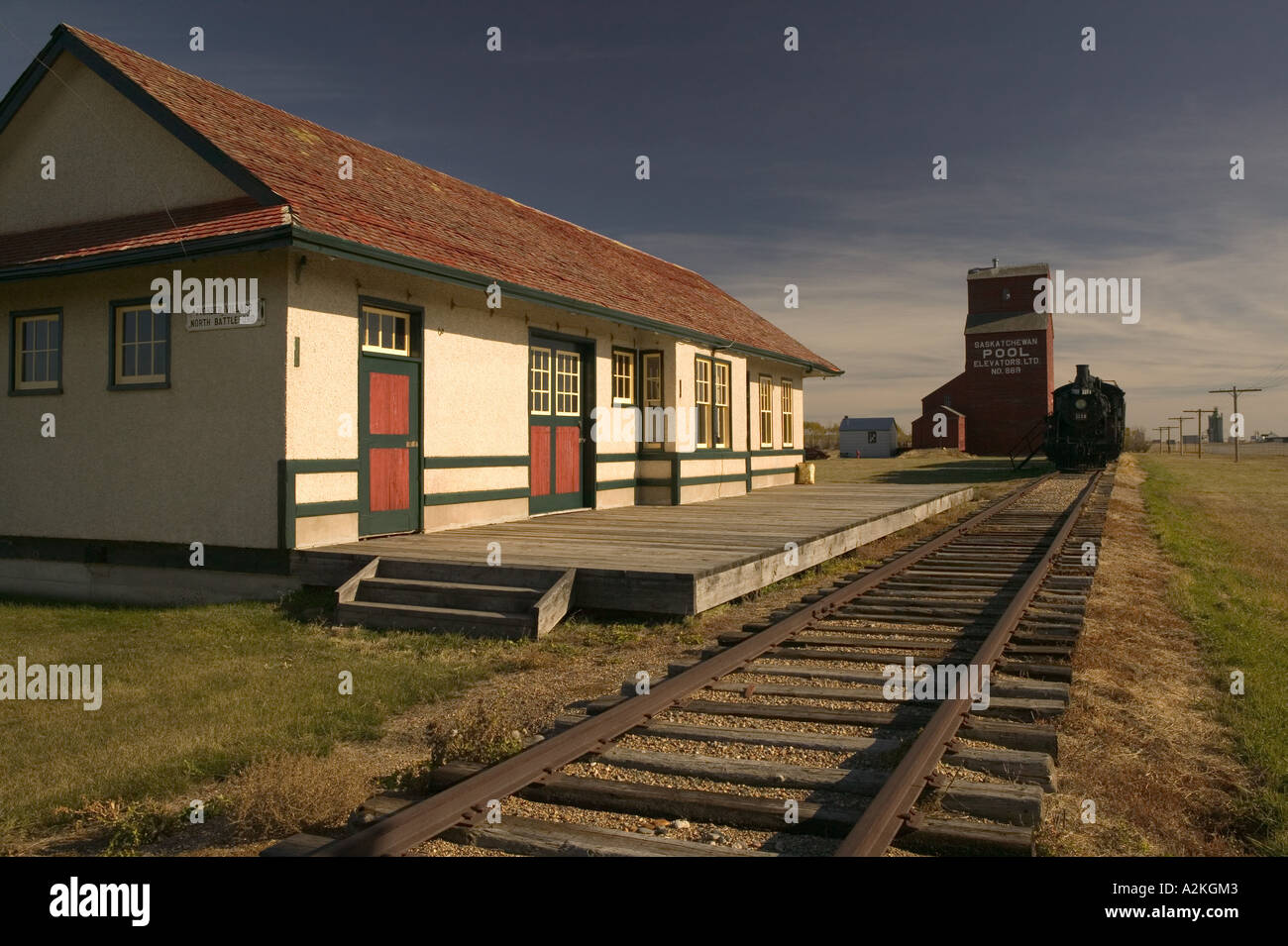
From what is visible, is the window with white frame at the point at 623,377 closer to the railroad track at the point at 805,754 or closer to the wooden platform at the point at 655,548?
the wooden platform at the point at 655,548

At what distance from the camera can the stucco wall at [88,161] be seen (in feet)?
35.1

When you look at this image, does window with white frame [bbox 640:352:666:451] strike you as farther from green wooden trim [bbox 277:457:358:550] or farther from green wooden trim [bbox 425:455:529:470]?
green wooden trim [bbox 277:457:358:550]

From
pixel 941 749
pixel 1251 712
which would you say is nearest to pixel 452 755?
pixel 941 749

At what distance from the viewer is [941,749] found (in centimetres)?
437

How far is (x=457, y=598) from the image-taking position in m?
8.46

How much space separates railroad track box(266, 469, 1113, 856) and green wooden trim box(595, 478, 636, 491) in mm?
7443

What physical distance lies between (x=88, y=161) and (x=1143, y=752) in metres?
12.7

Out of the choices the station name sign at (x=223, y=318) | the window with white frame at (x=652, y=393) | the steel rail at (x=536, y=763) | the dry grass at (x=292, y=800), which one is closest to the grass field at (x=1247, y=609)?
the steel rail at (x=536, y=763)

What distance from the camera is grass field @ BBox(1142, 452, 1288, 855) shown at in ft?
15.1

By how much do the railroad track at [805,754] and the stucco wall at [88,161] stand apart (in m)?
7.85

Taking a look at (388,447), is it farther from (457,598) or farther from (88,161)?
(88,161)

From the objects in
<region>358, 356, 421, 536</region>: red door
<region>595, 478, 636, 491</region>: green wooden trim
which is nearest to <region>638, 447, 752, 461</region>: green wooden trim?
<region>595, 478, 636, 491</region>: green wooden trim
